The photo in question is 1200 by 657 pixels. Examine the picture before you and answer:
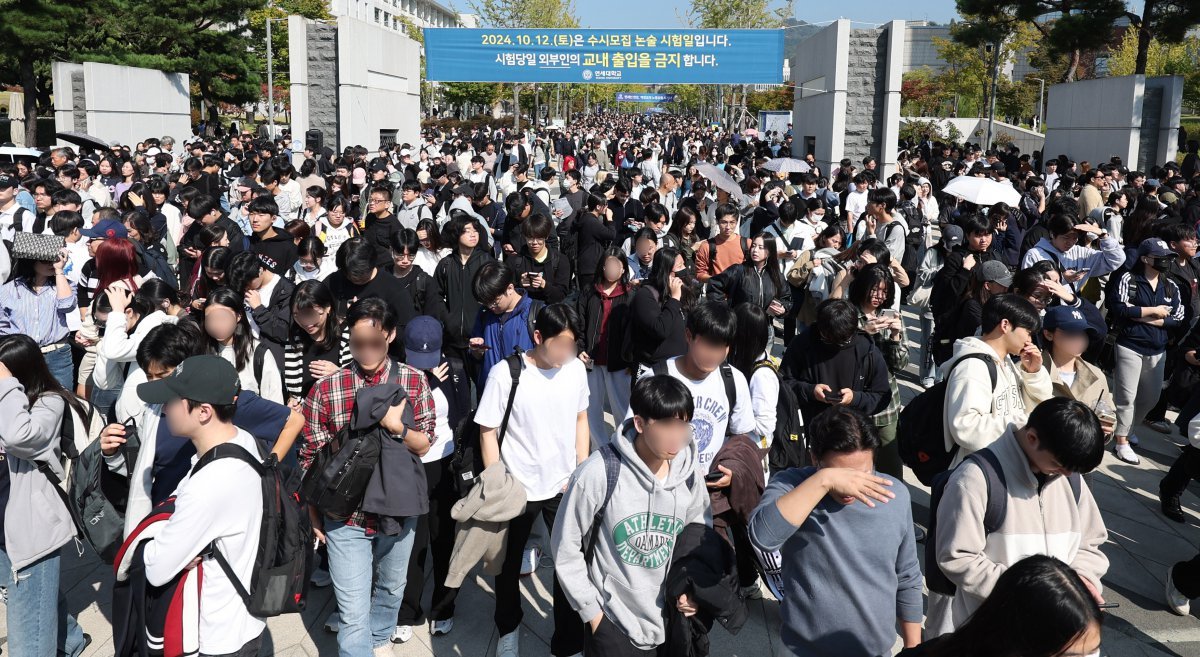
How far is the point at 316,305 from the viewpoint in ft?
15.6

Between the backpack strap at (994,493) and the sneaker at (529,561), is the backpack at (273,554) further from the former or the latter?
the backpack strap at (994,493)

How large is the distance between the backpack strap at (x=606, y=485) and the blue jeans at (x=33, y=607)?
2396mm

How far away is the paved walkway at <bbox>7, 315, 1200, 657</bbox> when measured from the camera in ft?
14.9

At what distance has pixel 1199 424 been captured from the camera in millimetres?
4820

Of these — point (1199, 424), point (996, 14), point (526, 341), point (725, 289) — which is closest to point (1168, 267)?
point (1199, 424)

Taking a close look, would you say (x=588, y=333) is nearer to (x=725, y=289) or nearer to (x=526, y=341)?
(x=526, y=341)

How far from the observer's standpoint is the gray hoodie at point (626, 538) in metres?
3.21

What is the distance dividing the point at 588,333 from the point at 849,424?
10.8 feet

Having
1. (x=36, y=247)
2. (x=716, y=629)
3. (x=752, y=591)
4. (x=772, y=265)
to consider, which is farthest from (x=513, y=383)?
(x=36, y=247)

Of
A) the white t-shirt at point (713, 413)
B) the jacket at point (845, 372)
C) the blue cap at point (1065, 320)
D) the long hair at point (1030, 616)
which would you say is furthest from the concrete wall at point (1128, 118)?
the long hair at point (1030, 616)

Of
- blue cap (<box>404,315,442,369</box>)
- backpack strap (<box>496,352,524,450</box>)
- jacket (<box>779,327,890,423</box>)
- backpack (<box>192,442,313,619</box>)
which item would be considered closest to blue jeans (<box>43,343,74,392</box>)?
blue cap (<box>404,315,442,369</box>)

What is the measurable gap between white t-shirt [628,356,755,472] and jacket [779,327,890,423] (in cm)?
60

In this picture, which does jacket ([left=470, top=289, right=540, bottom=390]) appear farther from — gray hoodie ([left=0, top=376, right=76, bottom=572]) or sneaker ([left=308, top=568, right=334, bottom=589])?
gray hoodie ([left=0, top=376, right=76, bottom=572])

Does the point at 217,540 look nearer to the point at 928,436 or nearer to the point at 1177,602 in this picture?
the point at 928,436
